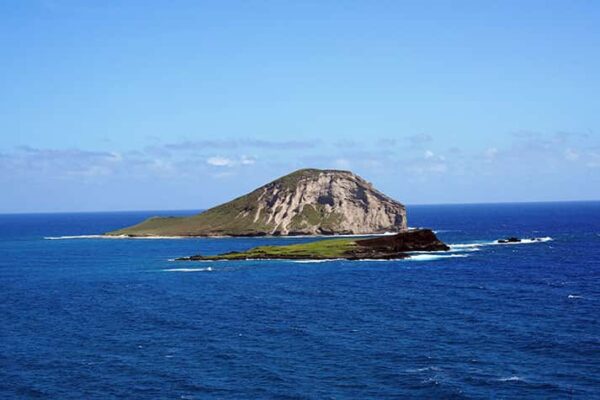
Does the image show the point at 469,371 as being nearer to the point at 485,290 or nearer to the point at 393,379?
the point at 393,379

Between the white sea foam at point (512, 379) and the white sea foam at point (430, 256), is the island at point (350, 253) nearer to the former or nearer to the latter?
the white sea foam at point (430, 256)

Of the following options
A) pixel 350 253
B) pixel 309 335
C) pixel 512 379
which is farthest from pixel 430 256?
pixel 512 379

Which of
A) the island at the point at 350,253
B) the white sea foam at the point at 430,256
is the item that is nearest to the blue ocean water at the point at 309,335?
the white sea foam at the point at 430,256

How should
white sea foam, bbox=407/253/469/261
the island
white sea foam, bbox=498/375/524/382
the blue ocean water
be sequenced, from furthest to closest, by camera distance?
the island
white sea foam, bbox=407/253/469/261
the blue ocean water
white sea foam, bbox=498/375/524/382

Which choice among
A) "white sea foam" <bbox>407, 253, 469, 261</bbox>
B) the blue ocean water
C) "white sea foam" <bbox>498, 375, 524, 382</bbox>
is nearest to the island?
"white sea foam" <bbox>407, 253, 469, 261</bbox>

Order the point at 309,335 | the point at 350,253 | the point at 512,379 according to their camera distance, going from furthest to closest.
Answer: the point at 350,253
the point at 309,335
the point at 512,379

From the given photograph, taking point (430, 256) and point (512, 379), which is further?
point (430, 256)

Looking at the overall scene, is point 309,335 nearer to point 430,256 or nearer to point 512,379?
point 512,379

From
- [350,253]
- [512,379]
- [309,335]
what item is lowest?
[512,379]

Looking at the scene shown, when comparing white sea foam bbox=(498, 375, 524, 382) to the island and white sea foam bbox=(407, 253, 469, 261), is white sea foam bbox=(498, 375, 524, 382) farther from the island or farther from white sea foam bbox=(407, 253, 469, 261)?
the island
